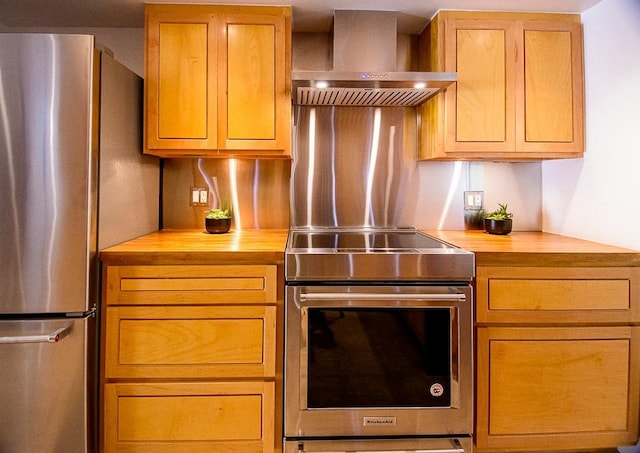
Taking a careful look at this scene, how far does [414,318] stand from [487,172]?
1.16m

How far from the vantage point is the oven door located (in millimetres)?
1541

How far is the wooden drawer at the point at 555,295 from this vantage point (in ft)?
5.20

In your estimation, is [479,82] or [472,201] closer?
[479,82]

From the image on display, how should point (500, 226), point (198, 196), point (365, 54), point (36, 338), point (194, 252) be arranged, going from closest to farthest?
point (36, 338)
point (194, 252)
point (365, 54)
point (500, 226)
point (198, 196)

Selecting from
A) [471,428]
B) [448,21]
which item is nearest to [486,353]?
[471,428]

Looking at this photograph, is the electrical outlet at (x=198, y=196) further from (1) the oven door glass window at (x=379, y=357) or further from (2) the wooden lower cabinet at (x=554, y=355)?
(2) the wooden lower cabinet at (x=554, y=355)

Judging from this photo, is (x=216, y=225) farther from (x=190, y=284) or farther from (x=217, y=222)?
(x=190, y=284)

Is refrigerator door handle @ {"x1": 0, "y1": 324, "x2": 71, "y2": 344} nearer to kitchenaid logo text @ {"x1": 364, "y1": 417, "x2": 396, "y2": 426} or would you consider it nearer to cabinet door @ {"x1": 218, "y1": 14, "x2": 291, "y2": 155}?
cabinet door @ {"x1": 218, "y1": 14, "x2": 291, "y2": 155}

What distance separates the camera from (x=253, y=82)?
190 cm

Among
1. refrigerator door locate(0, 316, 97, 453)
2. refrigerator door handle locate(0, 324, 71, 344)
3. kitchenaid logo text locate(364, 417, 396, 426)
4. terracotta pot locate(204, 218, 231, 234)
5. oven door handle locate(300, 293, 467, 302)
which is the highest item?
terracotta pot locate(204, 218, 231, 234)

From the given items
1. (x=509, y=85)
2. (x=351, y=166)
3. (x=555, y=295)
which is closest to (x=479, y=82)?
(x=509, y=85)

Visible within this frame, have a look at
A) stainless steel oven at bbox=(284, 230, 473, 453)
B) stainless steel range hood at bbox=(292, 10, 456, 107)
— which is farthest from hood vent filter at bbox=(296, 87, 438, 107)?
stainless steel oven at bbox=(284, 230, 473, 453)

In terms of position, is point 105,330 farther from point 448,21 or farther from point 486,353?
point 448,21

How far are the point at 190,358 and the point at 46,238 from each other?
2.17 feet
